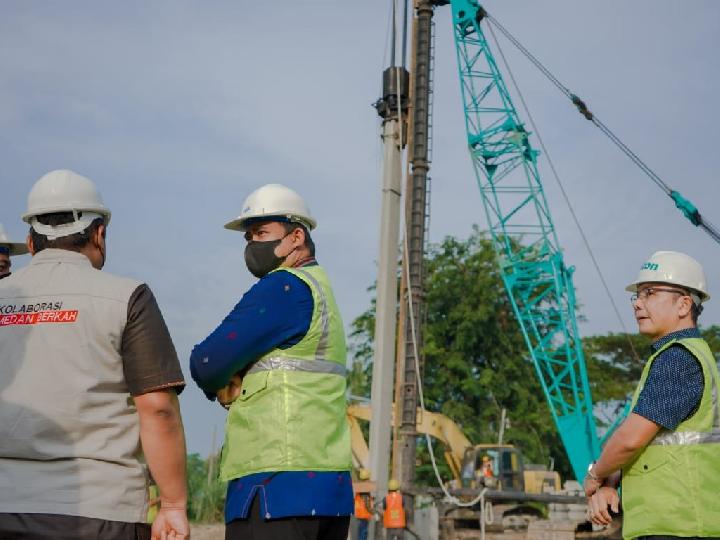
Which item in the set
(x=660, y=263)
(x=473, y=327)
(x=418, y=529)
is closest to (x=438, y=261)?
(x=473, y=327)

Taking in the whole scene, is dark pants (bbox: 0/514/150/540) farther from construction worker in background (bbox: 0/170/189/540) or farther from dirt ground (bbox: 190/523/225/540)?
dirt ground (bbox: 190/523/225/540)

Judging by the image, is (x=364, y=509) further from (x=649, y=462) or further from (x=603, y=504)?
(x=649, y=462)

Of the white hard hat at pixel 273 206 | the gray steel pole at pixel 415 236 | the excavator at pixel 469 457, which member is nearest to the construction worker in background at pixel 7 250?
the white hard hat at pixel 273 206

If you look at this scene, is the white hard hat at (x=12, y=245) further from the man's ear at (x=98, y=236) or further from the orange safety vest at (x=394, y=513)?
the orange safety vest at (x=394, y=513)

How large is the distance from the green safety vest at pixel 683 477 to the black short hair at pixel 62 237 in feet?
6.78

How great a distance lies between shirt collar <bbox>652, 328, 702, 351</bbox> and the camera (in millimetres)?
4008

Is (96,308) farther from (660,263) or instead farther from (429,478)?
(429,478)

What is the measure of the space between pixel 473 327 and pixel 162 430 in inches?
1366

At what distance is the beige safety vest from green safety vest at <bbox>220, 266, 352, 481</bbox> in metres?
0.50

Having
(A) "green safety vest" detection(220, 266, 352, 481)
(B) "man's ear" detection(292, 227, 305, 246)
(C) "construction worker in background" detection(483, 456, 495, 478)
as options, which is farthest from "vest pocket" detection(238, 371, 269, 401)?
(C) "construction worker in background" detection(483, 456, 495, 478)

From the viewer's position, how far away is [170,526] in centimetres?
319

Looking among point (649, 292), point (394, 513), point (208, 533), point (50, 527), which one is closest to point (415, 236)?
point (394, 513)

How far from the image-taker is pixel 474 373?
37.7 metres

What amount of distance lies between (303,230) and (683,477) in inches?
A: 66.6
